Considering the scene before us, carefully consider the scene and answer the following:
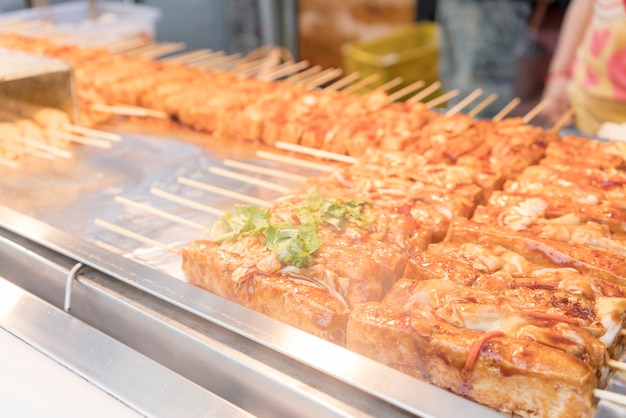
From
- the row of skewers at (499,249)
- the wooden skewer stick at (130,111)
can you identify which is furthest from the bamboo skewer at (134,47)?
the row of skewers at (499,249)

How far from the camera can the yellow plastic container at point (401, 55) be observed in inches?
314

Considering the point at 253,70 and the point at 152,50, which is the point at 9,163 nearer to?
the point at 253,70

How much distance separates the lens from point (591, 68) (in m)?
4.92

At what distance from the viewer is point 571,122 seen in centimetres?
534

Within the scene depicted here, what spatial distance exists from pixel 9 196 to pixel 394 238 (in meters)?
2.49

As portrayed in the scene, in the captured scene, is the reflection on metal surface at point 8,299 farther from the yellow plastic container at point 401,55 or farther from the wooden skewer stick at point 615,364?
the yellow plastic container at point 401,55

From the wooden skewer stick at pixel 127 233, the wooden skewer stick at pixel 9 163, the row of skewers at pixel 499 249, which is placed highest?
the row of skewers at pixel 499 249

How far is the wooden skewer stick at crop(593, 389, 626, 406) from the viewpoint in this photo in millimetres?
1835

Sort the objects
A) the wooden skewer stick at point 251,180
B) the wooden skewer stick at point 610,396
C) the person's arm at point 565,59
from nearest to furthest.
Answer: the wooden skewer stick at point 610,396, the wooden skewer stick at point 251,180, the person's arm at point 565,59

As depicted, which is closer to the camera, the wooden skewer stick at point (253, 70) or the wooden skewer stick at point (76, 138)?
the wooden skewer stick at point (76, 138)

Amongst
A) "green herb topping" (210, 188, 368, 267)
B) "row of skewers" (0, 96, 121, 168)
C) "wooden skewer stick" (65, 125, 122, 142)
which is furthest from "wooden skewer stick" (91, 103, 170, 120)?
"green herb topping" (210, 188, 368, 267)

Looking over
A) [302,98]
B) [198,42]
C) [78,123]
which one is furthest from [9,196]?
[198,42]

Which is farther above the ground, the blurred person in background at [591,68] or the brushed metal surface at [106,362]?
the blurred person in background at [591,68]

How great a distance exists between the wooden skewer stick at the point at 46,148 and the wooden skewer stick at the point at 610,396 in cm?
351
